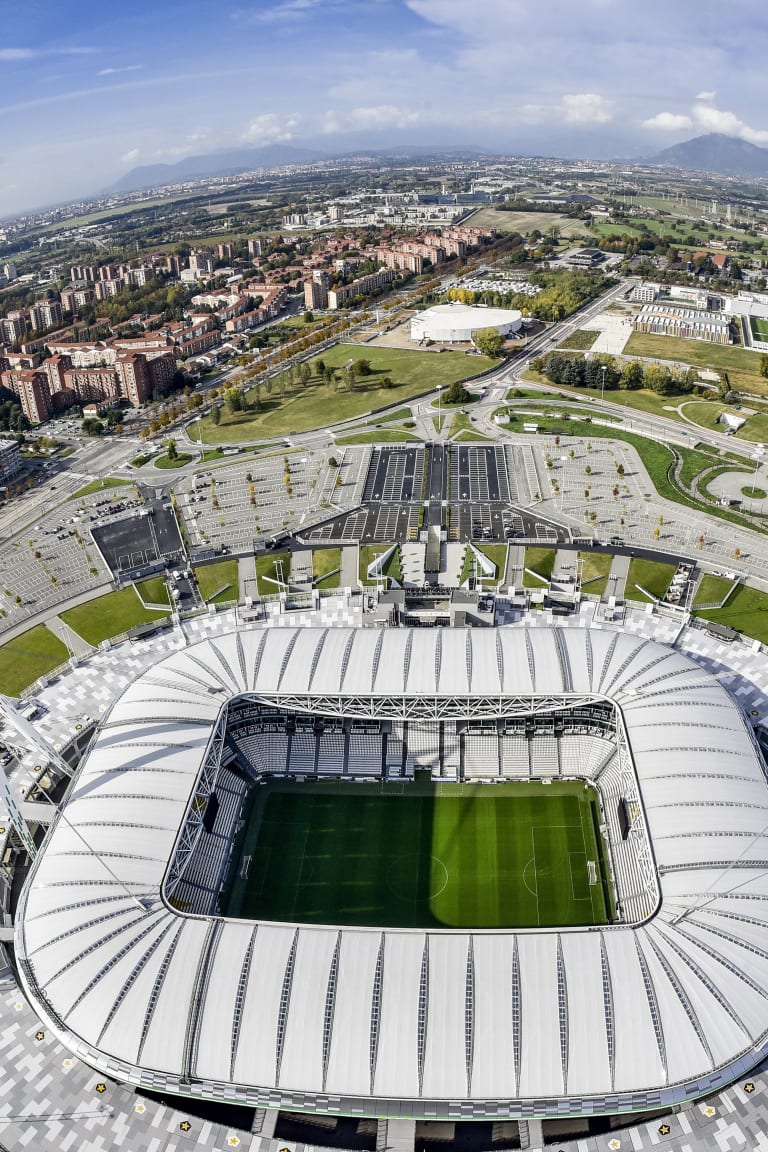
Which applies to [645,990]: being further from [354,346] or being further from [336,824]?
[354,346]

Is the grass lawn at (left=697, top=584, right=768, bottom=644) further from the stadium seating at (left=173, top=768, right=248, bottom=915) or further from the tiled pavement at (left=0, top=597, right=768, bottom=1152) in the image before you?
the stadium seating at (left=173, top=768, right=248, bottom=915)

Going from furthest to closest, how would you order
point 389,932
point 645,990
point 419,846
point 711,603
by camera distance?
point 711,603, point 419,846, point 389,932, point 645,990

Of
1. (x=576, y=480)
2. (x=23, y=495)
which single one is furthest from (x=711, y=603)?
(x=23, y=495)

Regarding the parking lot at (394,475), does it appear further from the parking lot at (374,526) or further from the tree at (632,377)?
the tree at (632,377)

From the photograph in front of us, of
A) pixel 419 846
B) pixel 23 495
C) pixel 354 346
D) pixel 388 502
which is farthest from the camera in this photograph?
pixel 354 346

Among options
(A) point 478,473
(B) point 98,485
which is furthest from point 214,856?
(B) point 98,485

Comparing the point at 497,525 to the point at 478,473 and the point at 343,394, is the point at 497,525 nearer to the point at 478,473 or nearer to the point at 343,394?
the point at 478,473

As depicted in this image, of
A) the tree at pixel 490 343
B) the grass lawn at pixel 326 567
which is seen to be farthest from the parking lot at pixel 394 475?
the tree at pixel 490 343
